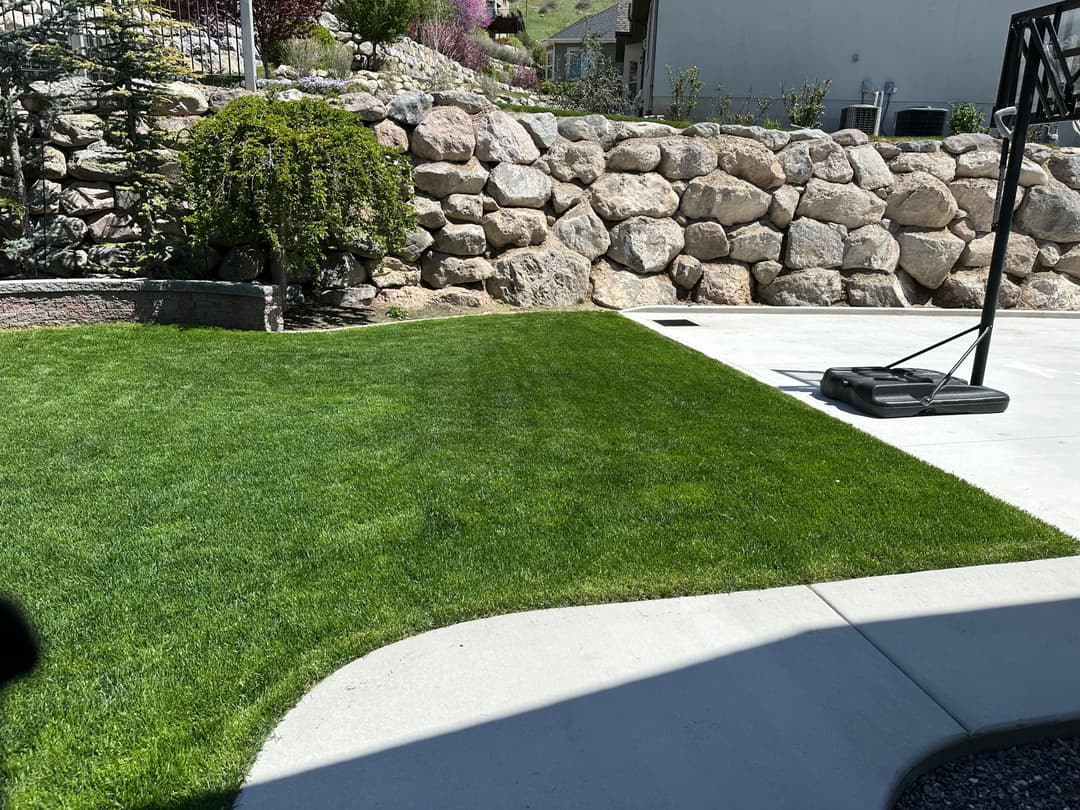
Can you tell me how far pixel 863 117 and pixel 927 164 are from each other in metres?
3.04

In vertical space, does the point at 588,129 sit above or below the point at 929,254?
above

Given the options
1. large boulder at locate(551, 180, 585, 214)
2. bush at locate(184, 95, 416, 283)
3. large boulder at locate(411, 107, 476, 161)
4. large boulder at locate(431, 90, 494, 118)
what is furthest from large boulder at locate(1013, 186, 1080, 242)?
bush at locate(184, 95, 416, 283)

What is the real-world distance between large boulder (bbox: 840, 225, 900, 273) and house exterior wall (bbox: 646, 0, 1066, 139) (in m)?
5.03

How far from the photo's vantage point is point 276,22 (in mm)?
12797

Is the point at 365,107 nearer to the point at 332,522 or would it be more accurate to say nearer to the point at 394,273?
the point at 394,273

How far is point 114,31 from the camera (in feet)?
24.0

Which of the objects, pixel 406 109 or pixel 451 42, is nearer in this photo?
pixel 406 109

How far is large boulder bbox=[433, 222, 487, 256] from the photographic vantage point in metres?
9.55

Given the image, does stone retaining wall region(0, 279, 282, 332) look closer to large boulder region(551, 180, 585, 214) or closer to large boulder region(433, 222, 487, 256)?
large boulder region(433, 222, 487, 256)

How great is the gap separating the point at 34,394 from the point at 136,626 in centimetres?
341

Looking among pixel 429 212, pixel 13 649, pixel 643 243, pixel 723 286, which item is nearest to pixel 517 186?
pixel 429 212

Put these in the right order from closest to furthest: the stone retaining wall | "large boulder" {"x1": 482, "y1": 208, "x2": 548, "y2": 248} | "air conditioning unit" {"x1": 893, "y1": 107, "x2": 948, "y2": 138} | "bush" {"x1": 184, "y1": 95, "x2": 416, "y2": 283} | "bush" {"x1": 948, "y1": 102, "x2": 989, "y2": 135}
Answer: "bush" {"x1": 184, "y1": 95, "x2": 416, "y2": 283} → the stone retaining wall → "large boulder" {"x1": 482, "y1": 208, "x2": 548, "y2": 248} → "bush" {"x1": 948, "y1": 102, "x2": 989, "y2": 135} → "air conditioning unit" {"x1": 893, "y1": 107, "x2": 948, "y2": 138}

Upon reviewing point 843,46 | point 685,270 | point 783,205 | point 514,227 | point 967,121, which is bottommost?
point 685,270

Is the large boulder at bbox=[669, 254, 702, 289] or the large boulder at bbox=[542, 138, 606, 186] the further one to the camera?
the large boulder at bbox=[669, 254, 702, 289]
